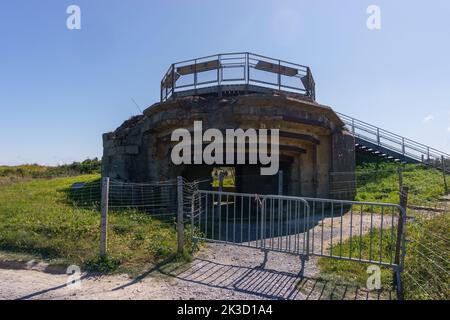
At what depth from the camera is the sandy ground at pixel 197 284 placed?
12.7ft

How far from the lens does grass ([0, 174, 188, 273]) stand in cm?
502

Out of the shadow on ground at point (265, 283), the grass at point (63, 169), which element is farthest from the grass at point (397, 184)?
the grass at point (63, 169)

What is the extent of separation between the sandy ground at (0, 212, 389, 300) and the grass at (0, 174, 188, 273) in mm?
443

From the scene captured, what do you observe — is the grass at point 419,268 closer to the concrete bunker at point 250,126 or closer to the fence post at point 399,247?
the fence post at point 399,247

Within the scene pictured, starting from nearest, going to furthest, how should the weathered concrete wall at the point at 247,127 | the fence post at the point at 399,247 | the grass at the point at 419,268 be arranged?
the grass at the point at 419,268, the fence post at the point at 399,247, the weathered concrete wall at the point at 247,127

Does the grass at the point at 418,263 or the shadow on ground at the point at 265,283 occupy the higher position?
the grass at the point at 418,263

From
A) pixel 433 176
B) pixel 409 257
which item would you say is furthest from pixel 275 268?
pixel 433 176

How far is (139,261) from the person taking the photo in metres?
5.00

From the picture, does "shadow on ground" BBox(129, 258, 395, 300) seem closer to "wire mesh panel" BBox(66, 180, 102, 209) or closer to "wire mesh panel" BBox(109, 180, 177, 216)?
"wire mesh panel" BBox(109, 180, 177, 216)

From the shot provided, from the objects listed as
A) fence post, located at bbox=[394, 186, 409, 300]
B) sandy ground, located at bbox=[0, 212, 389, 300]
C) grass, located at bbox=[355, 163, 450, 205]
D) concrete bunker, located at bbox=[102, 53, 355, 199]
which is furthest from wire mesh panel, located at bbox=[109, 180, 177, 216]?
grass, located at bbox=[355, 163, 450, 205]

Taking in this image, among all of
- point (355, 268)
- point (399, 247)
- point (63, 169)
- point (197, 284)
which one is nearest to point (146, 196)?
point (197, 284)

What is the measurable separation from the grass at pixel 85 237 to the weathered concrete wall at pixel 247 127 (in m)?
2.71
